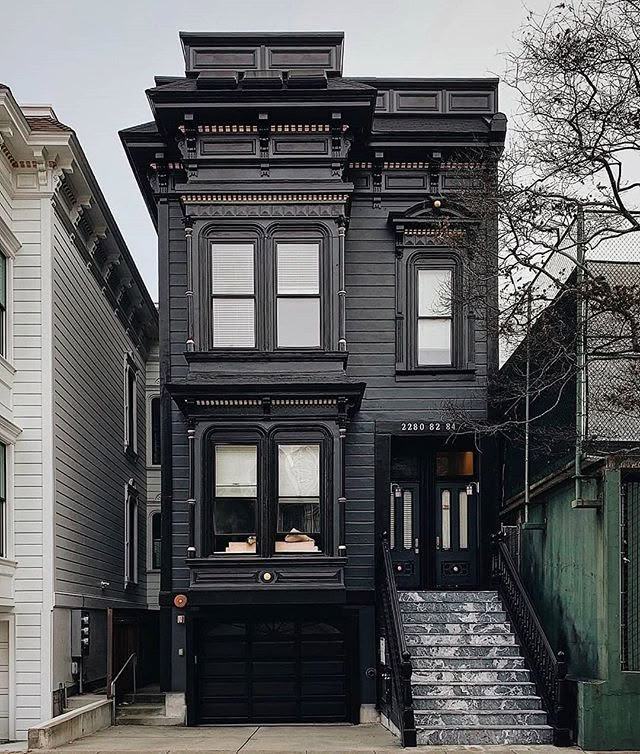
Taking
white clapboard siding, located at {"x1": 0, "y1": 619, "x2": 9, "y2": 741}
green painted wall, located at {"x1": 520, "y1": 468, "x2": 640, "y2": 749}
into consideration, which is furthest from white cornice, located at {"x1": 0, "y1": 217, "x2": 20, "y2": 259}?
green painted wall, located at {"x1": 520, "y1": 468, "x2": 640, "y2": 749}

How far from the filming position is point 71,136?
20266 millimetres

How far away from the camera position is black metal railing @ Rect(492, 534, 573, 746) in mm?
16703

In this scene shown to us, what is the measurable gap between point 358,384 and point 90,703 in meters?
7.07

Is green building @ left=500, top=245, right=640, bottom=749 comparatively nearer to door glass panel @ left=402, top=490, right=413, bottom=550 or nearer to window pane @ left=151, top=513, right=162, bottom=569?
door glass panel @ left=402, top=490, right=413, bottom=550

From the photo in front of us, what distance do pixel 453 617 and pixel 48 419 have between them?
746 cm

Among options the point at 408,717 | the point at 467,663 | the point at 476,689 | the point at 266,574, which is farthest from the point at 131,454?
the point at 408,717

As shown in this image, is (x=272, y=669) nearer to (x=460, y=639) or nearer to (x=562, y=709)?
(x=460, y=639)

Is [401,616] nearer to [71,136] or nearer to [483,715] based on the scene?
[483,715]

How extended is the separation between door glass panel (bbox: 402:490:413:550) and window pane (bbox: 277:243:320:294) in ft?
13.6

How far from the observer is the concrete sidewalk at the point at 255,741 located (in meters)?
16.6

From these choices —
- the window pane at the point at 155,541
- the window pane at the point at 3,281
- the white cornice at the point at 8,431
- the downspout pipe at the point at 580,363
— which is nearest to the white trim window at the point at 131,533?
the window pane at the point at 155,541

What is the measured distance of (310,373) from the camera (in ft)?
68.2

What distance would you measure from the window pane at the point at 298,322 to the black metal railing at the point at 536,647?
4.72 metres

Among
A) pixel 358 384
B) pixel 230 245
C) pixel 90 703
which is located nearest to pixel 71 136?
pixel 230 245
